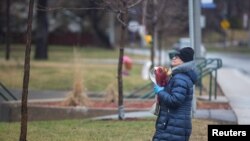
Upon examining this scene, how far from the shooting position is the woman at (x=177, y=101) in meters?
6.82

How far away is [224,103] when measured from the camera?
16.0 meters

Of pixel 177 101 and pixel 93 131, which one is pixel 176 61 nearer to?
pixel 177 101

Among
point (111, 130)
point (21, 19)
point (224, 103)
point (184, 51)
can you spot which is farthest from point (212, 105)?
point (21, 19)

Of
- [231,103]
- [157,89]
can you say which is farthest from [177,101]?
[231,103]

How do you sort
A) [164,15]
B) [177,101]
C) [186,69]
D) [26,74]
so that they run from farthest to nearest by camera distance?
[164,15] < [26,74] < [186,69] < [177,101]

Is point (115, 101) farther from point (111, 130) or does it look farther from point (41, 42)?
point (41, 42)

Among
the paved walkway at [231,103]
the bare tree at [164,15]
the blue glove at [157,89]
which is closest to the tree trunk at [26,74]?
the blue glove at [157,89]

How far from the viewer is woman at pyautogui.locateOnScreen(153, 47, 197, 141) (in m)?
6.82

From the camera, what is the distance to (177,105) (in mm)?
6812

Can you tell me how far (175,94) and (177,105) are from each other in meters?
0.13

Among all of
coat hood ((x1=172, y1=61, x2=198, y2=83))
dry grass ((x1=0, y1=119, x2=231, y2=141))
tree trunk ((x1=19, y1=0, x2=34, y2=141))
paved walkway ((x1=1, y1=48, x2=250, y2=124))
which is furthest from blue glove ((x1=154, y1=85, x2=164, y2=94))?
paved walkway ((x1=1, y1=48, x2=250, y2=124))

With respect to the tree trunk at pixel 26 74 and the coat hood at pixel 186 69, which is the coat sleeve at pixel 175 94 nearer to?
the coat hood at pixel 186 69

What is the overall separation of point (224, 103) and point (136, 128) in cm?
578

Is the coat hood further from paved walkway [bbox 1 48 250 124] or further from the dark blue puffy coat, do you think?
paved walkway [bbox 1 48 250 124]
